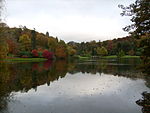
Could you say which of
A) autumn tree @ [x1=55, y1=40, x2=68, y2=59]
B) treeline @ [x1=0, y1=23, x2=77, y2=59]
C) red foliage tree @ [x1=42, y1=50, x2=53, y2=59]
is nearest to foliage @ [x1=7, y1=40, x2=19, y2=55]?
treeline @ [x1=0, y1=23, x2=77, y2=59]

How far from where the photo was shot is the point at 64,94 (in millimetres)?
15914

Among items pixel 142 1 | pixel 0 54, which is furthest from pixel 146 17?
pixel 0 54

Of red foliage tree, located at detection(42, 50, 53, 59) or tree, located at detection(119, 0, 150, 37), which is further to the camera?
red foliage tree, located at detection(42, 50, 53, 59)

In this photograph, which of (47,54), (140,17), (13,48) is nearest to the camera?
(140,17)

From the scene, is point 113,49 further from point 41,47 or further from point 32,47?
point 32,47

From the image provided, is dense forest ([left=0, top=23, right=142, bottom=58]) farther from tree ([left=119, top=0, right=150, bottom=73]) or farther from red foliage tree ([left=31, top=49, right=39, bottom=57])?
tree ([left=119, top=0, right=150, bottom=73])

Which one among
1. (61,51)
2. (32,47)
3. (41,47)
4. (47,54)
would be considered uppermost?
(41,47)

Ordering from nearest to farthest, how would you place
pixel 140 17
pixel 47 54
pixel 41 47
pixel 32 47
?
pixel 140 17 → pixel 32 47 → pixel 47 54 → pixel 41 47

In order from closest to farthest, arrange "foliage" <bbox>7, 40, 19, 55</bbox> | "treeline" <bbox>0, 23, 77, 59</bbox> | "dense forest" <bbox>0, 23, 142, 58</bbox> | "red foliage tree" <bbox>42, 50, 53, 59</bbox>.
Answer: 1. "foliage" <bbox>7, 40, 19, 55</bbox>
2. "treeline" <bbox>0, 23, 77, 59</bbox>
3. "dense forest" <bbox>0, 23, 142, 58</bbox>
4. "red foliage tree" <bbox>42, 50, 53, 59</bbox>

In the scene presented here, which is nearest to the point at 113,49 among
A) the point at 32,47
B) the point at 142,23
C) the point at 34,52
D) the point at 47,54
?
the point at 47,54

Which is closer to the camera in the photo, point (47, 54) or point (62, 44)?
point (47, 54)

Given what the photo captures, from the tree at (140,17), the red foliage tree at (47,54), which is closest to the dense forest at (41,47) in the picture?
the red foliage tree at (47,54)

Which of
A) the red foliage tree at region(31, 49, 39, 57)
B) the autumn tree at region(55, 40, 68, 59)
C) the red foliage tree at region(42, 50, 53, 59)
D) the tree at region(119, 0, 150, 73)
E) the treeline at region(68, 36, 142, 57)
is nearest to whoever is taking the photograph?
the tree at region(119, 0, 150, 73)

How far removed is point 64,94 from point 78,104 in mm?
3348
